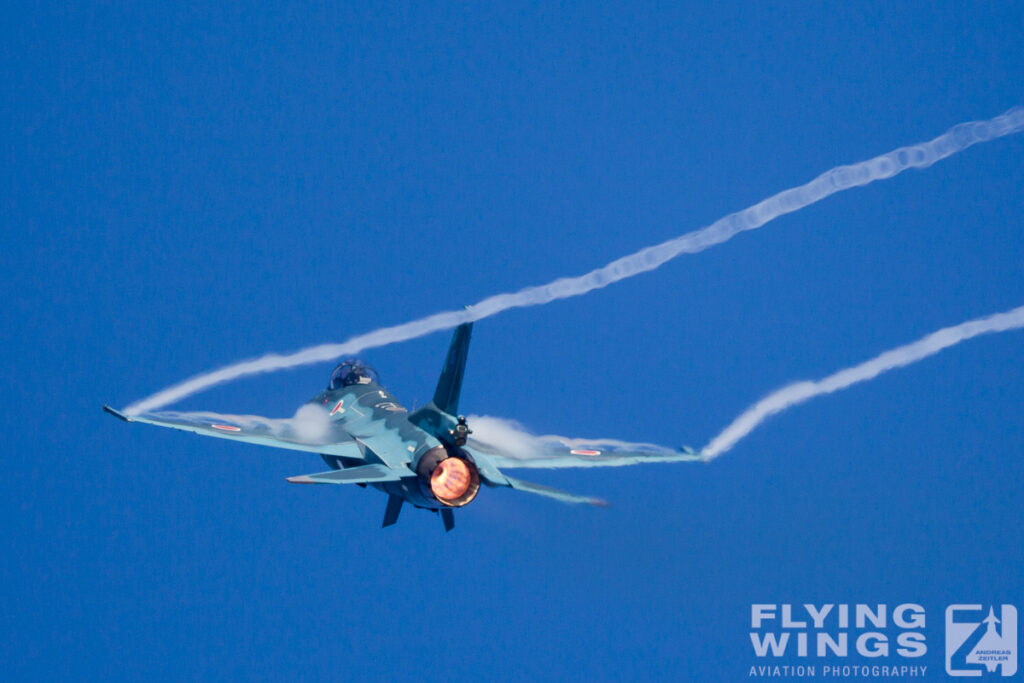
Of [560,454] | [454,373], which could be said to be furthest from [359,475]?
[560,454]

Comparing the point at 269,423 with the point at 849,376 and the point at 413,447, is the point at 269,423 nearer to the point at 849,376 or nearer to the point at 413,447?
the point at 413,447

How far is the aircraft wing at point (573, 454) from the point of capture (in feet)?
92.7

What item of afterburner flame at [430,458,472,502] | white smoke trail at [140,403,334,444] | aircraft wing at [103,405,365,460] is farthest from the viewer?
white smoke trail at [140,403,334,444]

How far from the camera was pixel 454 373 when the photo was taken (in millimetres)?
27375

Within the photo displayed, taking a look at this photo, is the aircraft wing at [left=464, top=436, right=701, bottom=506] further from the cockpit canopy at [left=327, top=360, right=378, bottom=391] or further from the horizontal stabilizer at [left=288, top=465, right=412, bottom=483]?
the cockpit canopy at [left=327, top=360, right=378, bottom=391]

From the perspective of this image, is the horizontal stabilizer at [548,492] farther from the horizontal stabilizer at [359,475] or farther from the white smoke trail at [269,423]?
the white smoke trail at [269,423]

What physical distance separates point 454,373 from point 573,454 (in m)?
3.38

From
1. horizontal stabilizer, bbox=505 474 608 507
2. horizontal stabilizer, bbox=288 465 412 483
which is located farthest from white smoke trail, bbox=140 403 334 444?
horizontal stabilizer, bbox=505 474 608 507

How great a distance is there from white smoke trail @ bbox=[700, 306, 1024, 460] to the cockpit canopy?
7950 mm

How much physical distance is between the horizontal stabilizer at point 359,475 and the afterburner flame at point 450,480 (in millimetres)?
634

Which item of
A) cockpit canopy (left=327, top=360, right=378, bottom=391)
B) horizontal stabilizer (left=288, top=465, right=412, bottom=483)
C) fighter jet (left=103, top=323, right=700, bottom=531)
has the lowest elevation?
horizontal stabilizer (left=288, top=465, right=412, bottom=483)

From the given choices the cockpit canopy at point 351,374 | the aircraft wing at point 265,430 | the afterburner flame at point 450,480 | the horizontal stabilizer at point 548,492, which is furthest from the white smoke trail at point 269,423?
the horizontal stabilizer at point 548,492

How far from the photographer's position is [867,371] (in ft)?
90.6

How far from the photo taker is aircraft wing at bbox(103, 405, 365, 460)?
27.7 metres
